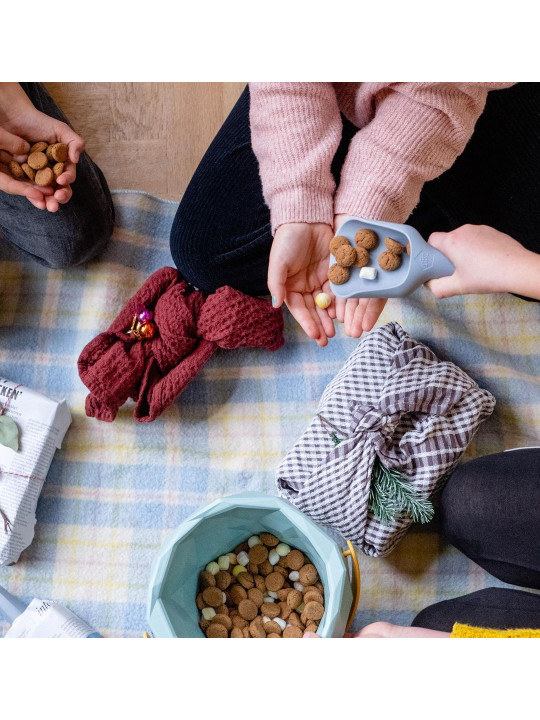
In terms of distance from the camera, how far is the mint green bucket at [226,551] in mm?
Answer: 836

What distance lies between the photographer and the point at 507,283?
74 centimetres

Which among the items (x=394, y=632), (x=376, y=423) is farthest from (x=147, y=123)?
(x=394, y=632)

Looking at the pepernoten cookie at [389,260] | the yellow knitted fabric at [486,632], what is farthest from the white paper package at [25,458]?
the yellow knitted fabric at [486,632]

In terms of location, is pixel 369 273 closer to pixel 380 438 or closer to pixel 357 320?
pixel 357 320

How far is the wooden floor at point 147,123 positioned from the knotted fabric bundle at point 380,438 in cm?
52

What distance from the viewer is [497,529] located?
91cm

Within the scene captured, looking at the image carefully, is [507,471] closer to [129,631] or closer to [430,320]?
[430,320]

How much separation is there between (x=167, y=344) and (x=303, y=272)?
251mm

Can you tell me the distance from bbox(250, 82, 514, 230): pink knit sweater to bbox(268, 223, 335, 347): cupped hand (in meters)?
0.02

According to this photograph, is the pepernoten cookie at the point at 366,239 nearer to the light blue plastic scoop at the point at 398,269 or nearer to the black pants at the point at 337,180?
the light blue plastic scoop at the point at 398,269

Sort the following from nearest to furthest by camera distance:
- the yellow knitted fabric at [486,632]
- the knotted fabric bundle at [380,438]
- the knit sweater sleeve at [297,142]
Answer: the yellow knitted fabric at [486,632]
the knit sweater sleeve at [297,142]
the knotted fabric bundle at [380,438]

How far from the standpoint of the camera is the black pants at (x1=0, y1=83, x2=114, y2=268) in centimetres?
97

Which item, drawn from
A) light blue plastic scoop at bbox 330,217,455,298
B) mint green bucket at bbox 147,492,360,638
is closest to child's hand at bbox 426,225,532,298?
light blue plastic scoop at bbox 330,217,455,298

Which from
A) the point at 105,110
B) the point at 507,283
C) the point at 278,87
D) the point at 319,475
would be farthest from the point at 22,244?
the point at 507,283
